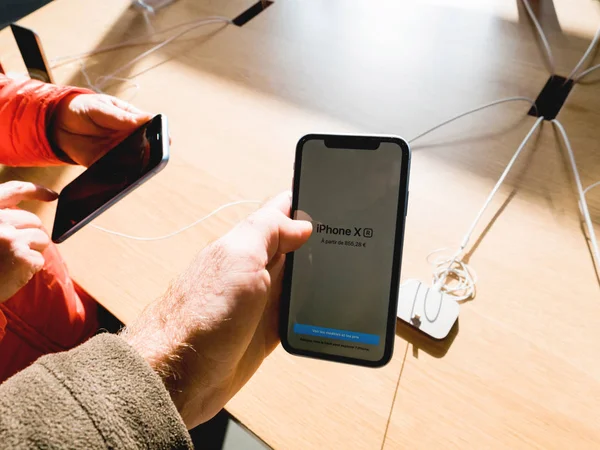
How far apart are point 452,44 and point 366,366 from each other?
69 cm

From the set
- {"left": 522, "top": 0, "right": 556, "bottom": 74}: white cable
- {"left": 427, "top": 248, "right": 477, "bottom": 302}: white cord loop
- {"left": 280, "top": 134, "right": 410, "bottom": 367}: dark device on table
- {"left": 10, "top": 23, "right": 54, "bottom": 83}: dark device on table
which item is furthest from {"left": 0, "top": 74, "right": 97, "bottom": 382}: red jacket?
{"left": 522, "top": 0, "right": 556, "bottom": 74}: white cable

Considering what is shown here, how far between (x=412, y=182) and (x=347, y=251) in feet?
0.69

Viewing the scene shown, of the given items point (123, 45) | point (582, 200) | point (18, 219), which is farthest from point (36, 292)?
point (582, 200)

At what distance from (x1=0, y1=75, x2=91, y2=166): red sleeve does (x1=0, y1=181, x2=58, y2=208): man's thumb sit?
11 centimetres

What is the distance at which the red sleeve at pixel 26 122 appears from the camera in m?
0.73

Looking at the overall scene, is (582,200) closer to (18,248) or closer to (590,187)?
(590,187)

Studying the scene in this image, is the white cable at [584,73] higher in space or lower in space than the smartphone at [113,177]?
higher

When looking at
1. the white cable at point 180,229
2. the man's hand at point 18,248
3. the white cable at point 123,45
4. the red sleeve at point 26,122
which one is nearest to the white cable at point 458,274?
the white cable at point 180,229

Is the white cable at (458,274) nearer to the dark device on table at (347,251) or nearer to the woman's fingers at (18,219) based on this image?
the dark device on table at (347,251)

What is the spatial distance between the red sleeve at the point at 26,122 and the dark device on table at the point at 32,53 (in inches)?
5.6

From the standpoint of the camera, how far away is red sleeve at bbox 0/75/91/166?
730mm

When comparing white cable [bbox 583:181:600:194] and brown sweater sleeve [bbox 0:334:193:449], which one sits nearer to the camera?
brown sweater sleeve [bbox 0:334:193:449]

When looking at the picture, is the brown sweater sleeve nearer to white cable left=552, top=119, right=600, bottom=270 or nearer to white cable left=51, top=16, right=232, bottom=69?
white cable left=552, top=119, right=600, bottom=270

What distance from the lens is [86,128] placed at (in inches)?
29.0
